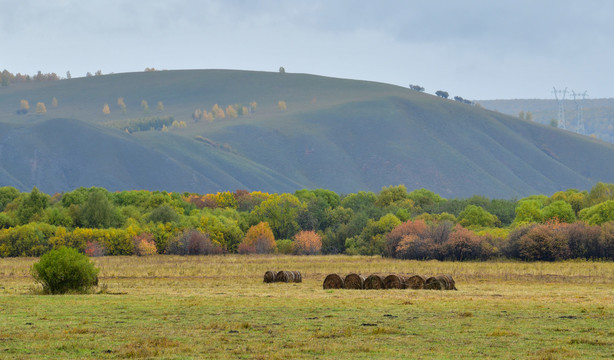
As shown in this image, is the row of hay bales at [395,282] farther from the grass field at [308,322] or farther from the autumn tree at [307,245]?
the autumn tree at [307,245]

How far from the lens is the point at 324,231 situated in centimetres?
14175

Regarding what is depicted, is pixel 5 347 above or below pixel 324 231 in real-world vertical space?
above

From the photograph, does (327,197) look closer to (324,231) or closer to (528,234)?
(324,231)

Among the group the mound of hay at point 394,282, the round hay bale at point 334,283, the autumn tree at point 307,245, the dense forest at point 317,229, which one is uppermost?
the mound of hay at point 394,282

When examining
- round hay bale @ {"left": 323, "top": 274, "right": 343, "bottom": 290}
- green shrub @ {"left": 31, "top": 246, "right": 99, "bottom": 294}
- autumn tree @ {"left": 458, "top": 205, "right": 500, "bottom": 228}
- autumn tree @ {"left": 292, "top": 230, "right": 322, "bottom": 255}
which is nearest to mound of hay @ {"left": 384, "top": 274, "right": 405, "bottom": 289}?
round hay bale @ {"left": 323, "top": 274, "right": 343, "bottom": 290}

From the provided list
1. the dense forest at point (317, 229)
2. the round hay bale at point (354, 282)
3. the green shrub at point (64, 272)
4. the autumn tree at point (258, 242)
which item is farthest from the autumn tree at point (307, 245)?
the green shrub at point (64, 272)

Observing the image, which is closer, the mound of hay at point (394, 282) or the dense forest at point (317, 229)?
the mound of hay at point (394, 282)

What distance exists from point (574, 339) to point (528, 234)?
63631 mm

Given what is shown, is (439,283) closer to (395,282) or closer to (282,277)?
(395,282)

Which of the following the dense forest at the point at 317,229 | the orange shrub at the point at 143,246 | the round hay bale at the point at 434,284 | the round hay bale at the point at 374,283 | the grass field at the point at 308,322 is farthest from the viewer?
the orange shrub at the point at 143,246

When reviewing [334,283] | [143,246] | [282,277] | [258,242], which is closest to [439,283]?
[334,283]

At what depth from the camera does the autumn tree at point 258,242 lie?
118 m

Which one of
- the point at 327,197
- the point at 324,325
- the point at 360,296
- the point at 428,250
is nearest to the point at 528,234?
the point at 428,250

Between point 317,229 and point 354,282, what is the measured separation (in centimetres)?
9166
